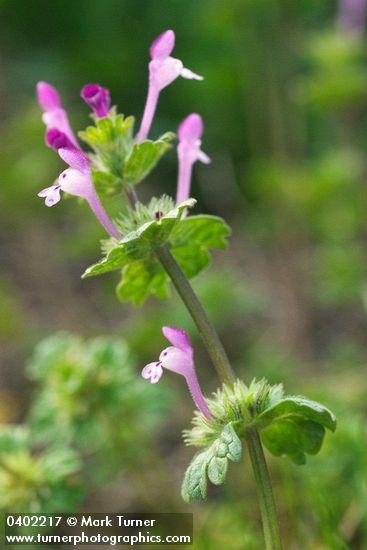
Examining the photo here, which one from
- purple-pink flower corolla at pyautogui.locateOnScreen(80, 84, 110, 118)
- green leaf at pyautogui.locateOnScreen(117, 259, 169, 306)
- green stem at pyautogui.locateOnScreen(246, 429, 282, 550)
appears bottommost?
green stem at pyautogui.locateOnScreen(246, 429, 282, 550)

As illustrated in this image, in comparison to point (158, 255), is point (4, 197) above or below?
above

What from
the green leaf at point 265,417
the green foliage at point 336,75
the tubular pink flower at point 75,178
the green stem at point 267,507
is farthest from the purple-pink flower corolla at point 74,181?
the green foliage at point 336,75

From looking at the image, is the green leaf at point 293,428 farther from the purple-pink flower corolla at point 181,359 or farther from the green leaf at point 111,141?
the green leaf at point 111,141

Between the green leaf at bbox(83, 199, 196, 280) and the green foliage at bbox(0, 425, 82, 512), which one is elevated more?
the green leaf at bbox(83, 199, 196, 280)

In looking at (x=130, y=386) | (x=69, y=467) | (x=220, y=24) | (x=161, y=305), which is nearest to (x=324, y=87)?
(x=220, y=24)

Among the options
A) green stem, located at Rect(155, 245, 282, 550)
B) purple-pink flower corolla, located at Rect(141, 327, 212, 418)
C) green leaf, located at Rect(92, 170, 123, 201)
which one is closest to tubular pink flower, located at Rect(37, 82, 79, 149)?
green leaf, located at Rect(92, 170, 123, 201)

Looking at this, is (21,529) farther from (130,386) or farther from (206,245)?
(206,245)

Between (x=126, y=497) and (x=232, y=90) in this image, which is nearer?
(x=126, y=497)

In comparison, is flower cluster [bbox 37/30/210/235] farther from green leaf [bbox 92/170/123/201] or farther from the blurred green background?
the blurred green background

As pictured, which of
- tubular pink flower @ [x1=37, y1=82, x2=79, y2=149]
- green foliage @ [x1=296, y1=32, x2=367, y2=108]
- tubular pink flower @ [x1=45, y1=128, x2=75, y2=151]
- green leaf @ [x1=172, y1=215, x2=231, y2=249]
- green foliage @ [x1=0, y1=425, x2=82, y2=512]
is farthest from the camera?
green foliage @ [x1=296, y1=32, x2=367, y2=108]

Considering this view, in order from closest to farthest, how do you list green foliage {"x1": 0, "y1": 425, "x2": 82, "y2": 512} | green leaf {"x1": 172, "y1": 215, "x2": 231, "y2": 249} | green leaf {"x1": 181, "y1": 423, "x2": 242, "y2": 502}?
green leaf {"x1": 181, "y1": 423, "x2": 242, "y2": 502}, green leaf {"x1": 172, "y1": 215, "x2": 231, "y2": 249}, green foliage {"x1": 0, "y1": 425, "x2": 82, "y2": 512}
